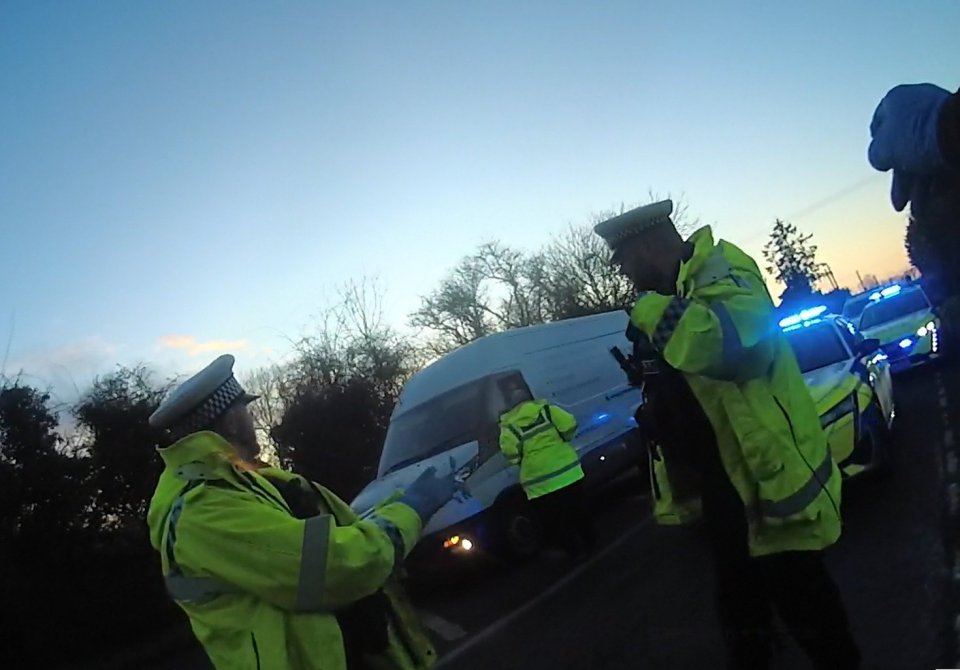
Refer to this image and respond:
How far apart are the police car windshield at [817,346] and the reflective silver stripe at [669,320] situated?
6172 mm

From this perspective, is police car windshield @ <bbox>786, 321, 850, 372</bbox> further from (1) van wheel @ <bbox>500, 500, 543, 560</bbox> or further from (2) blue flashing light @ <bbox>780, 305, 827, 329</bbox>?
(1) van wheel @ <bbox>500, 500, 543, 560</bbox>

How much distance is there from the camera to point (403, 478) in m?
9.39

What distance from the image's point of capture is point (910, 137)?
1349 millimetres

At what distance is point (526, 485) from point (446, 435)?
1781 mm

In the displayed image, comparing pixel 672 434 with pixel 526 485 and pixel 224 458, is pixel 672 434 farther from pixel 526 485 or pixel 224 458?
pixel 526 485

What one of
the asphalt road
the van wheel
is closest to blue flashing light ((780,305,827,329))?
the asphalt road

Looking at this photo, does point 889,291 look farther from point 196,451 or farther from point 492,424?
point 196,451

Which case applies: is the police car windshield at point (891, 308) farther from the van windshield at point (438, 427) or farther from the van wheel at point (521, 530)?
the van wheel at point (521, 530)

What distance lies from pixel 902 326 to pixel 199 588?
1665 cm

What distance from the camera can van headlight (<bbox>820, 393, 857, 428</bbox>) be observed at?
7066mm

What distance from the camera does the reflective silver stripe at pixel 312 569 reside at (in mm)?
2311

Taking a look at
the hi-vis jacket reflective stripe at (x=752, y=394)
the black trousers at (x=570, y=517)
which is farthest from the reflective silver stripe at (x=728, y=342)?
the black trousers at (x=570, y=517)

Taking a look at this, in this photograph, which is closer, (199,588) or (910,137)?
(910,137)

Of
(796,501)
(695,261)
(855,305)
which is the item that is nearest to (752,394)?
(796,501)
